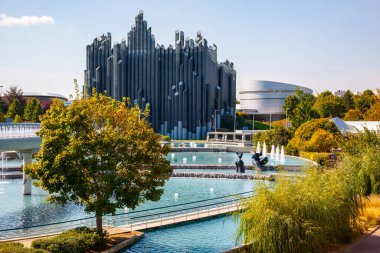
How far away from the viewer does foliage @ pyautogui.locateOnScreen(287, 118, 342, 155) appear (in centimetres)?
5412

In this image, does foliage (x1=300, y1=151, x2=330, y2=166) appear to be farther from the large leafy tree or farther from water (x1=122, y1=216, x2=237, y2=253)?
the large leafy tree

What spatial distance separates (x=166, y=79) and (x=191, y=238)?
247 feet

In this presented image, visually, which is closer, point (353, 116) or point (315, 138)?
point (315, 138)

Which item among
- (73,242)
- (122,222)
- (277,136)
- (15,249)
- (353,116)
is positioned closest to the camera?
(15,249)

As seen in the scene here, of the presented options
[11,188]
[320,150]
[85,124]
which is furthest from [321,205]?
[320,150]

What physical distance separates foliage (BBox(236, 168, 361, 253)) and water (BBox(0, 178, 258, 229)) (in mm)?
2331

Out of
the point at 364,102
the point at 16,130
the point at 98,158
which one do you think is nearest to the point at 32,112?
the point at 16,130

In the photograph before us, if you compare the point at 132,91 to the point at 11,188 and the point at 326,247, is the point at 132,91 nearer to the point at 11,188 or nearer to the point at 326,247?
the point at 11,188

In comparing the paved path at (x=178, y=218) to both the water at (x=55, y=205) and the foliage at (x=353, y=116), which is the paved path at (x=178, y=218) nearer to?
the water at (x=55, y=205)

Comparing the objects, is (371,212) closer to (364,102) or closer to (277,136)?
(277,136)

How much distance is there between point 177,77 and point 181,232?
7310 cm

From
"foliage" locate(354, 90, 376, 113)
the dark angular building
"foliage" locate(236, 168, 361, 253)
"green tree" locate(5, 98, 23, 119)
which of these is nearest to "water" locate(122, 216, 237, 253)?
"foliage" locate(236, 168, 361, 253)

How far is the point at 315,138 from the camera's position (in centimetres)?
5428

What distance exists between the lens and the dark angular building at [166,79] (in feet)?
308
